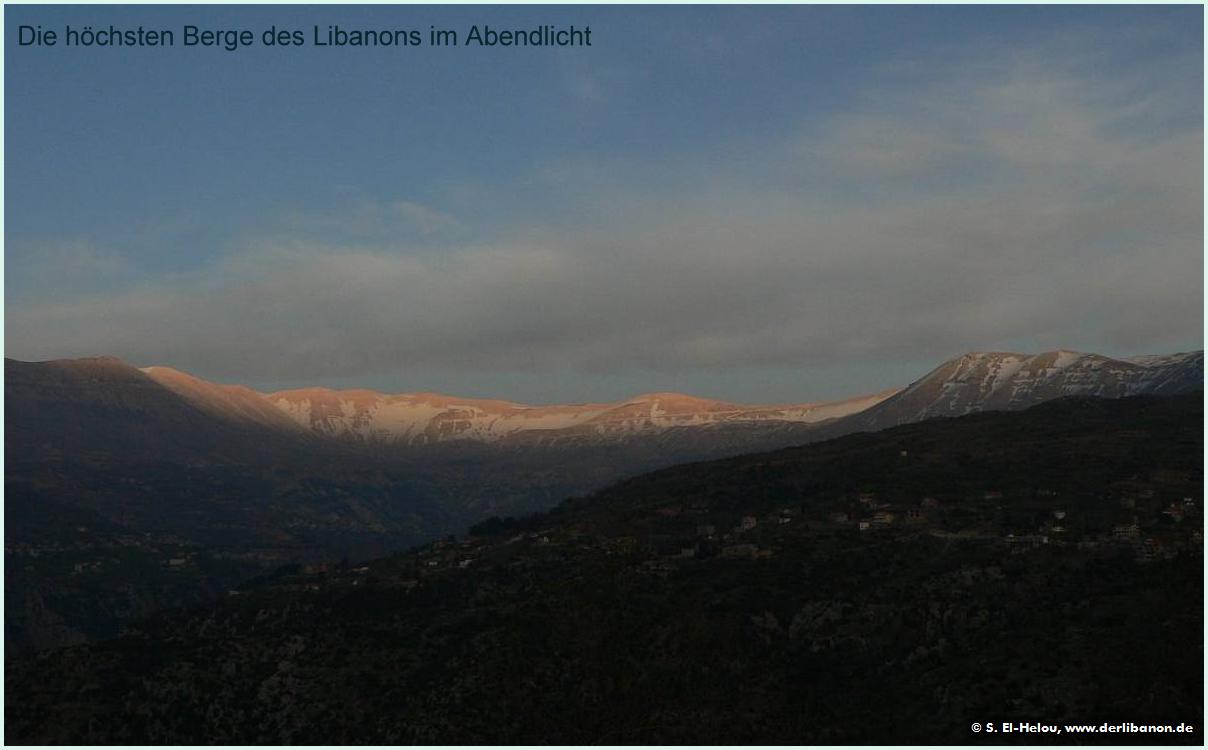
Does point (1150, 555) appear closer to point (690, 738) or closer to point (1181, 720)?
point (1181, 720)

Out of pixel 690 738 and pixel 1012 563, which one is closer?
pixel 690 738

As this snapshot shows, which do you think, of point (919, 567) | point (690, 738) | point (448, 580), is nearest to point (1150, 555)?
point (919, 567)

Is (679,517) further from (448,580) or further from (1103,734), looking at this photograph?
(1103,734)

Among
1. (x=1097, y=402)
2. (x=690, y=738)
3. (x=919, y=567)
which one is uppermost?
(x=1097, y=402)

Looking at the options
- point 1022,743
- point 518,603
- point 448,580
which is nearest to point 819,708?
point 1022,743

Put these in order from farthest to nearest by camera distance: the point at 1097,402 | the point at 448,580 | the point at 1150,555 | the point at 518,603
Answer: the point at 1097,402 < the point at 448,580 < the point at 518,603 < the point at 1150,555

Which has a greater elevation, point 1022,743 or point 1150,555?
point 1150,555

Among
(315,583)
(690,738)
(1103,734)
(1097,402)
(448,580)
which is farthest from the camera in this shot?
(1097,402)
